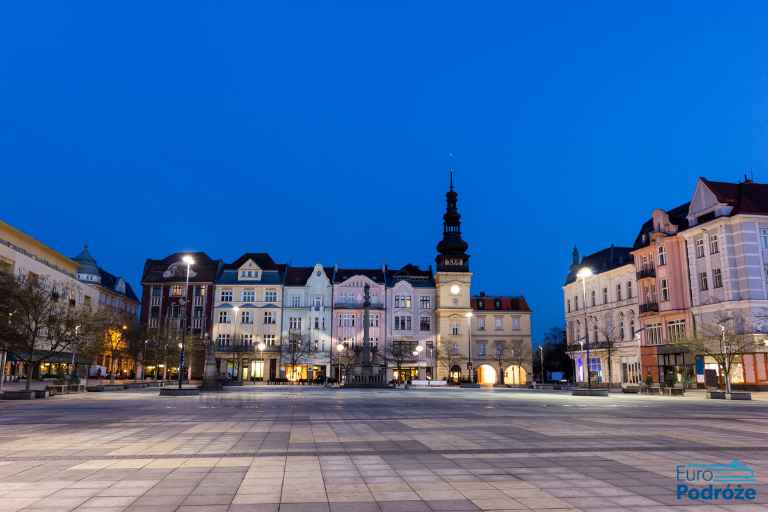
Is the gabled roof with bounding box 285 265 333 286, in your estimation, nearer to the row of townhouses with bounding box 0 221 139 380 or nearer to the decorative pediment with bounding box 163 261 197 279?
the decorative pediment with bounding box 163 261 197 279

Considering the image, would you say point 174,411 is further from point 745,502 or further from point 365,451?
point 745,502

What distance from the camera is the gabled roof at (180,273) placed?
87619 millimetres

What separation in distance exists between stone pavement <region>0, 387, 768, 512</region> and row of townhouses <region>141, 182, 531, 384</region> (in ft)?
214

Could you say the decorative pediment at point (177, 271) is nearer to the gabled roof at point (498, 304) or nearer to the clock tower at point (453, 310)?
the clock tower at point (453, 310)

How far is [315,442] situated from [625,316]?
64.1m

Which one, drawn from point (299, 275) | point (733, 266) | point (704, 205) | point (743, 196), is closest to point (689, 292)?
point (733, 266)

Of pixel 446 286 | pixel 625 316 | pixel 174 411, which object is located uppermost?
pixel 446 286

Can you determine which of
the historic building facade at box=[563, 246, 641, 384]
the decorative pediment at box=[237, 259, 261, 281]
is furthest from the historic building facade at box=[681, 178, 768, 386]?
the decorative pediment at box=[237, 259, 261, 281]

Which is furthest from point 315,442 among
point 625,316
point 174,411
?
point 625,316

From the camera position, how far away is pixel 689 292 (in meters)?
58.9

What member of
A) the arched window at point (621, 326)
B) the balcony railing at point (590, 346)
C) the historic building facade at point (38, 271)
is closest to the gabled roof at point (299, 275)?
the historic building facade at point (38, 271)

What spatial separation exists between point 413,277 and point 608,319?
3099 centimetres

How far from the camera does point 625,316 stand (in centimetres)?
7050

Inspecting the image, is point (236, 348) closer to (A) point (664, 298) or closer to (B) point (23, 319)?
(B) point (23, 319)
